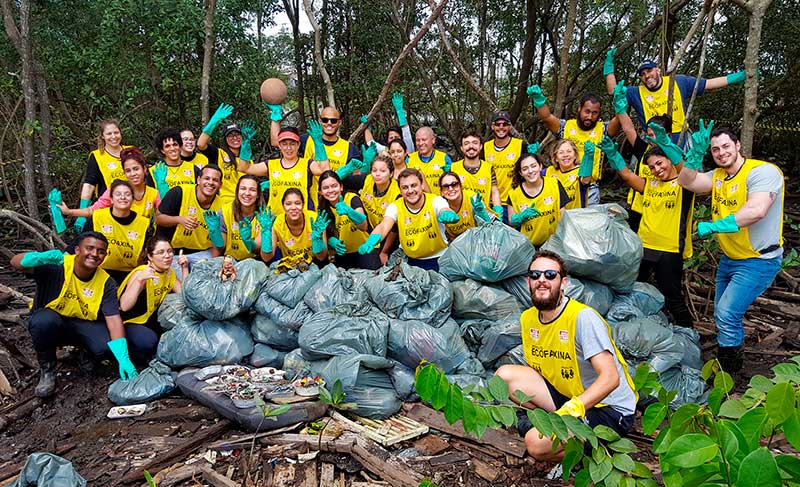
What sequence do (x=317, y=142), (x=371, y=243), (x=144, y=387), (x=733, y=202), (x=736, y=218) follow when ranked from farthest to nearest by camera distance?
(x=317, y=142), (x=371, y=243), (x=144, y=387), (x=733, y=202), (x=736, y=218)

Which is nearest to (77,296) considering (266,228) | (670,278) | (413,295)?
(266,228)

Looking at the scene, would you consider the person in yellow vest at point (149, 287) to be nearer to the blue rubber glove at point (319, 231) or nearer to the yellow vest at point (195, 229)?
the yellow vest at point (195, 229)

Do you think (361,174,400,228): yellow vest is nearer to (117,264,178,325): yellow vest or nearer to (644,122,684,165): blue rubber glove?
(117,264,178,325): yellow vest

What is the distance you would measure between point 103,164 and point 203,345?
226 centimetres

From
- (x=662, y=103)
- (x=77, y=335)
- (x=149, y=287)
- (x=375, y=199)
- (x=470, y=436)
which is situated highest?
(x=662, y=103)

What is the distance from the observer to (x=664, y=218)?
13.0 ft

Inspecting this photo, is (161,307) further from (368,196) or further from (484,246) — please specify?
(484,246)

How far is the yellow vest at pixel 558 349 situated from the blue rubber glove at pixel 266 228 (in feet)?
7.23

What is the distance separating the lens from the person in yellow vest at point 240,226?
440 cm

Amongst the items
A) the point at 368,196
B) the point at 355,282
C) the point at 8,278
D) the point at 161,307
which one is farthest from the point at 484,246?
the point at 8,278

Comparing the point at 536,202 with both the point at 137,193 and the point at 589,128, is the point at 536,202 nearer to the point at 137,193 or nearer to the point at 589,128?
the point at 589,128

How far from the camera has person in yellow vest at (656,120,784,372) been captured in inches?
132

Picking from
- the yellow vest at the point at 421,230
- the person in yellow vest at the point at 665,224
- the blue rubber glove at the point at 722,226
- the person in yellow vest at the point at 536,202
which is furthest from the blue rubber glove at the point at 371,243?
the blue rubber glove at the point at 722,226

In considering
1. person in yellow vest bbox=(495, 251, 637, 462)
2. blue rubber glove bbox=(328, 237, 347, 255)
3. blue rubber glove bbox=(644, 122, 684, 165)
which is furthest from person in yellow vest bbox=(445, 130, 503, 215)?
person in yellow vest bbox=(495, 251, 637, 462)
